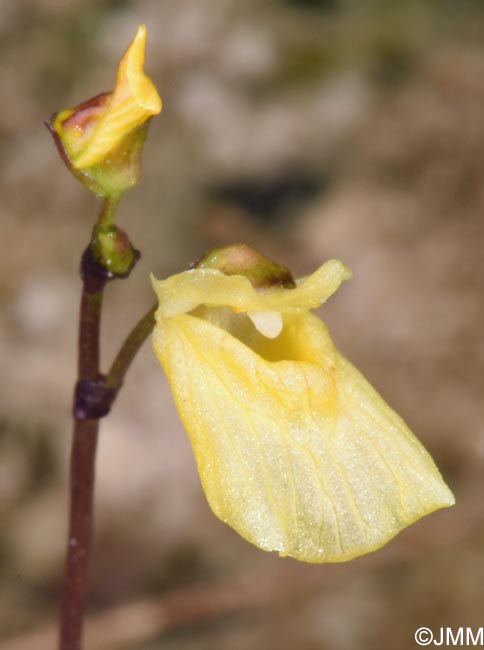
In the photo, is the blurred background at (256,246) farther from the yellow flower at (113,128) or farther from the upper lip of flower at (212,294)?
the yellow flower at (113,128)

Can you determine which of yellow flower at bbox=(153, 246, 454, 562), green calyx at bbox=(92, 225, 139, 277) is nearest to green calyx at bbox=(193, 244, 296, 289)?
yellow flower at bbox=(153, 246, 454, 562)

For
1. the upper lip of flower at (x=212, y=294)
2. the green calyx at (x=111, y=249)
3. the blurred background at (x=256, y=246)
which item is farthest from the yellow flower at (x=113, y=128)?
the blurred background at (x=256, y=246)

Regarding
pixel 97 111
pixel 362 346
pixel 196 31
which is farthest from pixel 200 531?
pixel 196 31

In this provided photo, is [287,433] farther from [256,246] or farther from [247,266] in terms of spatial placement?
[256,246]

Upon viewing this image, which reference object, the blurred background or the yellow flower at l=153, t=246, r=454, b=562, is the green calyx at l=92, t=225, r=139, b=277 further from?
the blurred background

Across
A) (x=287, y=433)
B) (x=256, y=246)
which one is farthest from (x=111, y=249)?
(x=256, y=246)

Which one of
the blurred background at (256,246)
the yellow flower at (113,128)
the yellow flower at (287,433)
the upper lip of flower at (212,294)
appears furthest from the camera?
the blurred background at (256,246)
